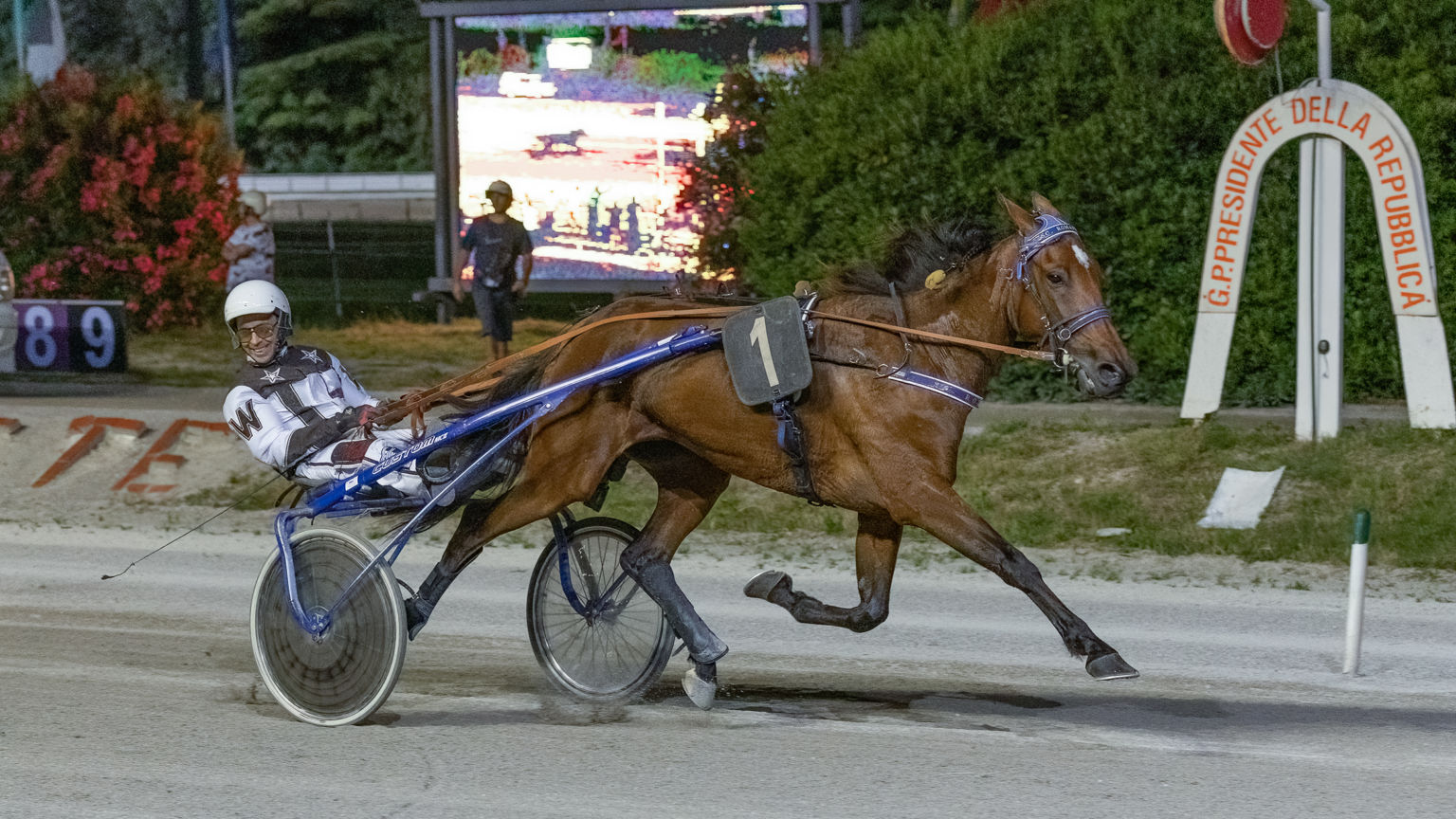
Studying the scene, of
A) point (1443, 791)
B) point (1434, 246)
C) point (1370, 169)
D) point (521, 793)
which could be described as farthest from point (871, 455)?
point (1434, 246)

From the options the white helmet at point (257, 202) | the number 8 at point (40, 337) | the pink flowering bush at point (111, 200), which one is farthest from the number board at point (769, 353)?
the pink flowering bush at point (111, 200)

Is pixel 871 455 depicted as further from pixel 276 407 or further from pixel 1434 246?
pixel 1434 246

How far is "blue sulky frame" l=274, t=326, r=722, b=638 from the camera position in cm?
602

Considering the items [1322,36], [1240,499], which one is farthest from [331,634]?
[1322,36]

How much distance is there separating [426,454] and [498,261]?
8117 millimetres

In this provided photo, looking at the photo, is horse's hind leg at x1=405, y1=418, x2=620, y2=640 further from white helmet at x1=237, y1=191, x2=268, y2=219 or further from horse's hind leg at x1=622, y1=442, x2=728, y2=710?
white helmet at x1=237, y1=191, x2=268, y2=219

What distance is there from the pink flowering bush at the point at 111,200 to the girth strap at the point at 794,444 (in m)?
12.9

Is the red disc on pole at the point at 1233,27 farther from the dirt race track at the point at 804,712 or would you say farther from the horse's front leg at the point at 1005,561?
the horse's front leg at the point at 1005,561

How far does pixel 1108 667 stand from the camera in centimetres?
546

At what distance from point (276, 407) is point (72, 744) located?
131 cm

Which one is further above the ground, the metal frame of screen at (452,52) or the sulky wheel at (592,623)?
the metal frame of screen at (452,52)

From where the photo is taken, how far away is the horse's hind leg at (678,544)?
6.13m

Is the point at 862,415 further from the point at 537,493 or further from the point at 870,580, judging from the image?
the point at 537,493

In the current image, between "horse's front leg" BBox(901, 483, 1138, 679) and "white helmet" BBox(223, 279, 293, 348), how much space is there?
2.28m
